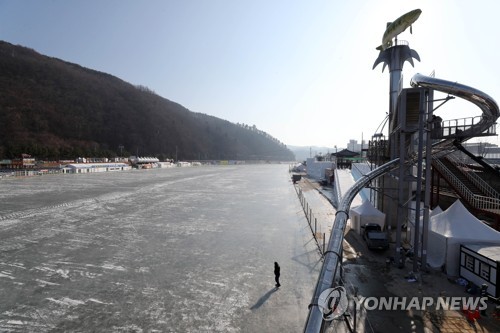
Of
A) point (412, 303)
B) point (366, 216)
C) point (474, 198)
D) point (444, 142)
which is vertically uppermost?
point (444, 142)

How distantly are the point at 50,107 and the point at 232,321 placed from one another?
191 m

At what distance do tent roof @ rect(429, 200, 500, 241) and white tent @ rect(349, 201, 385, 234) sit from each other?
4.02 m

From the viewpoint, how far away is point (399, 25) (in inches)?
1010

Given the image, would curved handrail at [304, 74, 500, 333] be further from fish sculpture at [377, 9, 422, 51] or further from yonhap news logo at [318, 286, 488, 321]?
fish sculpture at [377, 9, 422, 51]

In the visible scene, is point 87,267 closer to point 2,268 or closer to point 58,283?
point 58,283

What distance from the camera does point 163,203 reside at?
109 ft

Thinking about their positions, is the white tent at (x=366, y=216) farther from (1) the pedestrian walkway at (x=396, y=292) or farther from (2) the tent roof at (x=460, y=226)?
(2) the tent roof at (x=460, y=226)

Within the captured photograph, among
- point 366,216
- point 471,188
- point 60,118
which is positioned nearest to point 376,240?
point 366,216

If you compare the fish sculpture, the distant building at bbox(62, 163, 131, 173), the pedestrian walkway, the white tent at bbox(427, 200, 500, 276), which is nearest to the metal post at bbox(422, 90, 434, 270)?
the white tent at bbox(427, 200, 500, 276)

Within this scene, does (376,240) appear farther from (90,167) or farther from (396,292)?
(90,167)

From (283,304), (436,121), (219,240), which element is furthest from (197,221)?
(436,121)

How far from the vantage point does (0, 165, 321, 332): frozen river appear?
9.94 metres

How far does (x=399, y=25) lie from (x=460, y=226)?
1907cm

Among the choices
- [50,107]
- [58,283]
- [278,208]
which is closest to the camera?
[58,283]
